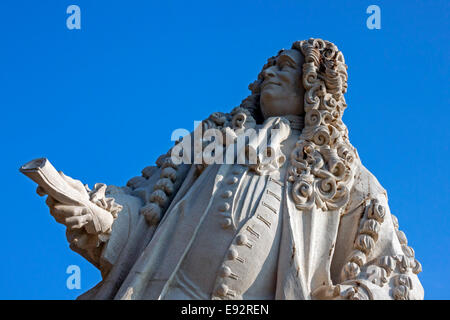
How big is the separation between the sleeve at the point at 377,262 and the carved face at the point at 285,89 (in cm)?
126

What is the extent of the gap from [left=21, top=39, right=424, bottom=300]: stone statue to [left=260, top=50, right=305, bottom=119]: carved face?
1 centimetres

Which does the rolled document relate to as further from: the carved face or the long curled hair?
the carved face

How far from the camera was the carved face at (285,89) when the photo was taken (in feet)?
26.4

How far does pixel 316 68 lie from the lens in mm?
Answer: 7984

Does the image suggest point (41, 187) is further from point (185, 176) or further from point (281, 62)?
point (281, 62)

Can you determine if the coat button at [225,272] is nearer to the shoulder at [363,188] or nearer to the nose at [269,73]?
the shoulder at [363,188]

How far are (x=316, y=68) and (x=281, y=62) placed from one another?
43 cm

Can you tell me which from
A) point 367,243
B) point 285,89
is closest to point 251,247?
point 367,243

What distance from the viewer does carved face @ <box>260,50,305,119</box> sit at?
8.05 metres

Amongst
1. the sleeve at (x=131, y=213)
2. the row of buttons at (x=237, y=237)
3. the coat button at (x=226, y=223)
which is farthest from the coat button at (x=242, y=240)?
the sleeve at (x=131, y=213)

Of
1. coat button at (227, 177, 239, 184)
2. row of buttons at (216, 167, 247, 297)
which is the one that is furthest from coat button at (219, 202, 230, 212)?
coat button at (227, 177, 239, 184)

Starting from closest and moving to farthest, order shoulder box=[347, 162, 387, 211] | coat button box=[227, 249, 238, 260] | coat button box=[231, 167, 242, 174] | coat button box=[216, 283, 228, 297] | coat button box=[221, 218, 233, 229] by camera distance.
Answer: coat button box=[216, 283, 228, 297], coat button box=[227, 249, 238, 260], coat button box=[221, 218, 233, 229], coat button box=[231, 167, 242, 174], shoulder box=[347, 162, 387, 211]
